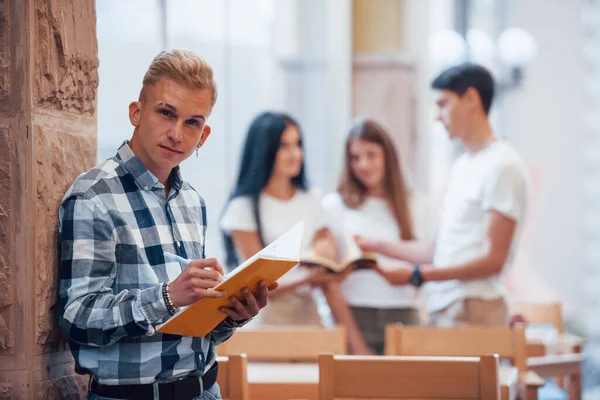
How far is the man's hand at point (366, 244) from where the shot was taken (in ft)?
12.4

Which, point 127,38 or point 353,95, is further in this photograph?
point 353,95

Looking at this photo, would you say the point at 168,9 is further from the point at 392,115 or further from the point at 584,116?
the point at 584,116

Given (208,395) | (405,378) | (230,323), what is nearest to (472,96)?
(405,378)

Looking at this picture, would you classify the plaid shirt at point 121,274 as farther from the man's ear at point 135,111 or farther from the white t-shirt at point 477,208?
the white t-shirt at point 477,208

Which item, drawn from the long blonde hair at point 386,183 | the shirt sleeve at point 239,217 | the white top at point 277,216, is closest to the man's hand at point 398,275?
the long blonde hair at point 386,183

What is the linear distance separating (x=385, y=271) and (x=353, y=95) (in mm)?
2553

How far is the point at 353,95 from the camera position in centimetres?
601

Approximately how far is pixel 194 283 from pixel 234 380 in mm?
576

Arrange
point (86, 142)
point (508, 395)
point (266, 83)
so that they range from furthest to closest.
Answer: point (266, 83) < point (508, 395) < point (86, 142)

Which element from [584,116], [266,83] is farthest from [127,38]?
[584,116]

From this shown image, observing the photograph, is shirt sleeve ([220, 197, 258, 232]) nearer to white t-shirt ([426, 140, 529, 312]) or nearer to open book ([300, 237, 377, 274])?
open book ([300, 237, 377, 274])

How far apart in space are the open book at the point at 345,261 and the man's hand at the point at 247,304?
178 centimetres

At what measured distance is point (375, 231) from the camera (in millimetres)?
3875

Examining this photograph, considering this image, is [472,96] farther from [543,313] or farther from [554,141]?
[554,141]
